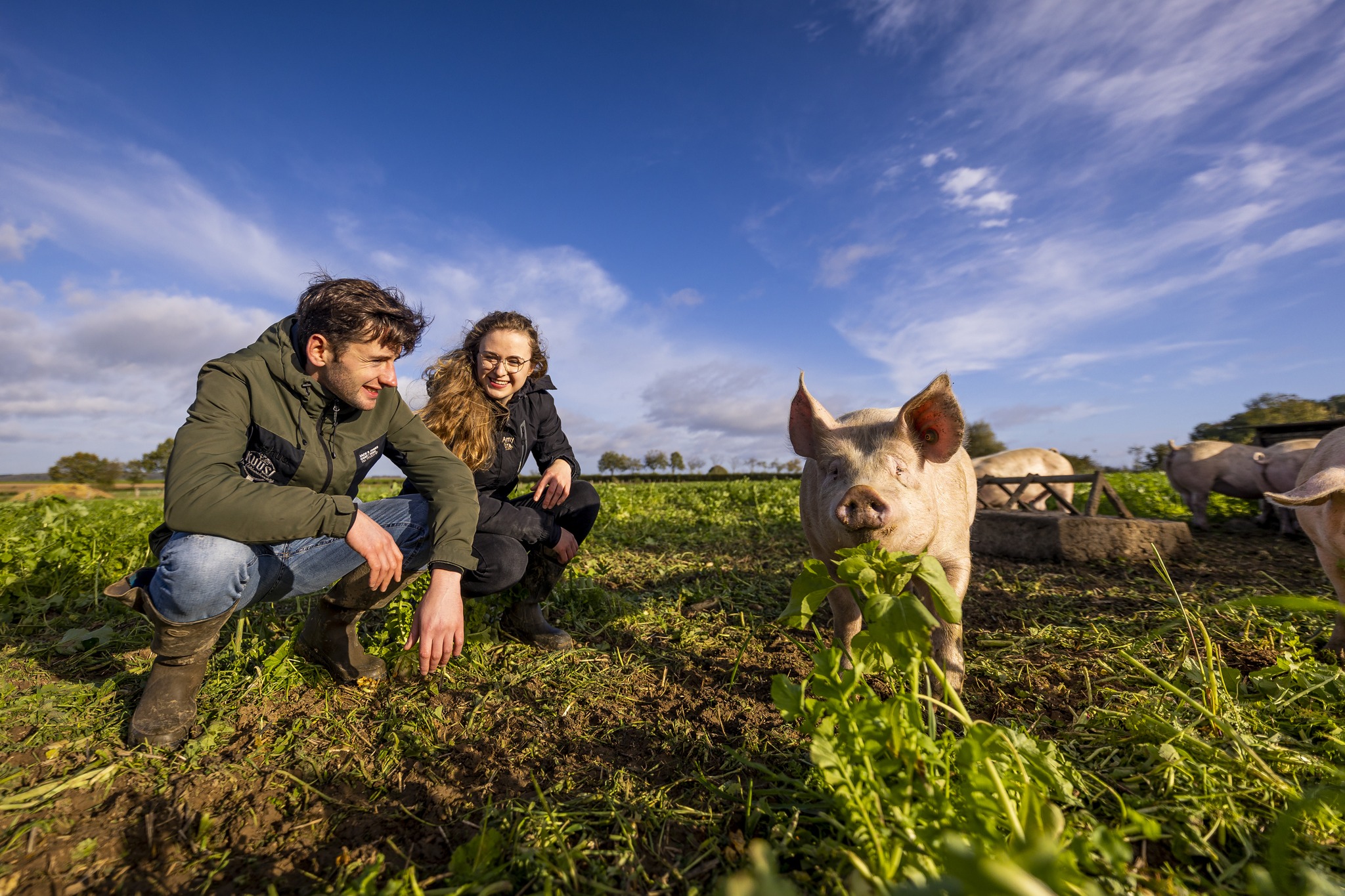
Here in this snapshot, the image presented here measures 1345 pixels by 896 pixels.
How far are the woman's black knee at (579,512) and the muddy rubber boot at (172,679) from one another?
1885mm

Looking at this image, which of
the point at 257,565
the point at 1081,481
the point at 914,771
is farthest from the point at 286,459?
the point at 1081,481

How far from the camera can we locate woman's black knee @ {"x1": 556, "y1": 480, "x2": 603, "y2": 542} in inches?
158

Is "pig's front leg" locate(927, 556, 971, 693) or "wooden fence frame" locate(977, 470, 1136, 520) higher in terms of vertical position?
"wooden fence frame" locate(977, 470, 1136, 520)

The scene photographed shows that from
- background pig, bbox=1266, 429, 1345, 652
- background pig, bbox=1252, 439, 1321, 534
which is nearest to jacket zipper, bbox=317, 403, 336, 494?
background pig, bbox=1266, 429, 1345, 652

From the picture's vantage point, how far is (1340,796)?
5.16 ft

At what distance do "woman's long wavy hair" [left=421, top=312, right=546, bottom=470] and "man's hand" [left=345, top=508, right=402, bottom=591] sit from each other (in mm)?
908

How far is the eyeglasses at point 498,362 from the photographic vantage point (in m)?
3.71

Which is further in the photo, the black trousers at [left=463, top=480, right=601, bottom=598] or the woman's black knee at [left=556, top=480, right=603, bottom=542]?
the woman's black knee at [left=556, top=480, right=603, bottom=542]

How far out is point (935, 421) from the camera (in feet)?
10.4

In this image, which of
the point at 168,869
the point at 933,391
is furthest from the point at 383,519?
the point at 933,391

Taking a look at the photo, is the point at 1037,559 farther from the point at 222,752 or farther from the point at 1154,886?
the point at 222,752

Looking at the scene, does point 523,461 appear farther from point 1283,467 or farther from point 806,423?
point 1283,467

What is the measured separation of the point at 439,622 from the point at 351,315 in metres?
1.45

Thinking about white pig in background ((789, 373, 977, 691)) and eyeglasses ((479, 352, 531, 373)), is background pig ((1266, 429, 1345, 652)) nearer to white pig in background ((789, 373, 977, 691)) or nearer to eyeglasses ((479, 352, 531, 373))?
white pig in background ((789, 373, 977, 691))
